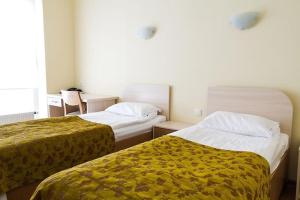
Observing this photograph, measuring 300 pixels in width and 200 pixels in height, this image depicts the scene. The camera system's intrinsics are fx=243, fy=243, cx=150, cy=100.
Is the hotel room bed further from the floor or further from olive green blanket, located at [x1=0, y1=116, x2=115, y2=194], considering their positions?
olive green blanket, located at [x1=0, y1=116, x2=115, y2=194]

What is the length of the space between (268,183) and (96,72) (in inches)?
122

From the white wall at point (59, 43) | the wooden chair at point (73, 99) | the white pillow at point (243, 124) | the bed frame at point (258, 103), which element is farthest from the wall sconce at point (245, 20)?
the white wall at point (59, 43)

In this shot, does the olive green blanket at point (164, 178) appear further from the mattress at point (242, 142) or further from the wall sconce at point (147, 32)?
the wall sconce at point (147, 32)

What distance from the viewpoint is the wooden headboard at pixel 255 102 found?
227cm

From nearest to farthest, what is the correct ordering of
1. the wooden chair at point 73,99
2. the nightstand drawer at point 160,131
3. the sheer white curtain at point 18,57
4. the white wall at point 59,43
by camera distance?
the nightstand drawer at point 160,131, the wooden chair at point 73,99, the sheer white curtain at point 18,57, the white wall at point 59,43

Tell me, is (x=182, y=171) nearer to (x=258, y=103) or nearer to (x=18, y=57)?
(x=258, y=103)

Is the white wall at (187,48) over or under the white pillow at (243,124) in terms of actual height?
over

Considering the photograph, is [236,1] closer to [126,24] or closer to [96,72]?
[126,24]

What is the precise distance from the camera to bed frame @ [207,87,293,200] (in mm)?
2260

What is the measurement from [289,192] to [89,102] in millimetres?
2512

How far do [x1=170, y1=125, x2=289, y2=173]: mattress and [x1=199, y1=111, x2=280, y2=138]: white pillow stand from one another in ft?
0.17

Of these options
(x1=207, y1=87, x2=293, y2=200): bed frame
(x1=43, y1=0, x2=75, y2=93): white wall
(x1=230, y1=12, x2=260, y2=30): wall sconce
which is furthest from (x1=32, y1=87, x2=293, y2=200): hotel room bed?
(x1=43, y1=0, x2=75, y2=93): white wall

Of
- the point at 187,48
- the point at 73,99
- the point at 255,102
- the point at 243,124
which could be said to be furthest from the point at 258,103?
the point at 73,99

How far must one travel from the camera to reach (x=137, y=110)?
299 cm
